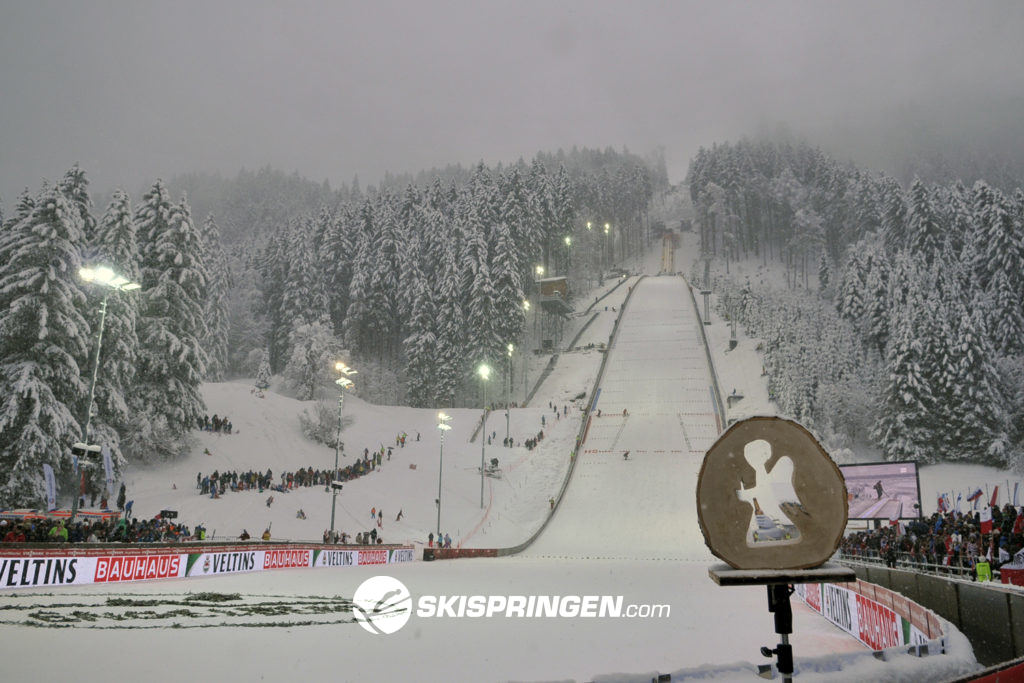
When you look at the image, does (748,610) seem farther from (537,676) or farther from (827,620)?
(537,676)

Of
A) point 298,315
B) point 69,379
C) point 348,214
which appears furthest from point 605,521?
point 348,214

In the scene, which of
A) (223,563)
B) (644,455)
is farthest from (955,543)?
(644,455)

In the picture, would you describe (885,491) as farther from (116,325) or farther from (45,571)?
(116,325)

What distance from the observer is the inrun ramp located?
37.6 metres

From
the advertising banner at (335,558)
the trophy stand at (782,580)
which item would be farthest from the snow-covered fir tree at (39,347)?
the trophy stand at (782,580)

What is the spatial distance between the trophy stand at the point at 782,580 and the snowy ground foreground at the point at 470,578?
0.49m

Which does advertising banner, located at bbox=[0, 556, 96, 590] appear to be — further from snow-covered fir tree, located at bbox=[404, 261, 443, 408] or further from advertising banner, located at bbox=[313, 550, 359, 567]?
snow-covered fir tree, located at bbox=[404, 261, 443, 408]

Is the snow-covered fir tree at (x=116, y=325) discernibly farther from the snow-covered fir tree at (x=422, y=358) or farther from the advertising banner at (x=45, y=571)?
the snow-covered fir tree at (x=422, y=358)

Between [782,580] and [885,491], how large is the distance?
32.7m

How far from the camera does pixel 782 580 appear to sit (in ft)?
11.0

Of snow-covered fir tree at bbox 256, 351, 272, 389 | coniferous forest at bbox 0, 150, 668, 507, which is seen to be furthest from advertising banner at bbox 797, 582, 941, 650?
snow-covered fir tree at bbox 256, 351, 272, 389

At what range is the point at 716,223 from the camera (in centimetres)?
14762

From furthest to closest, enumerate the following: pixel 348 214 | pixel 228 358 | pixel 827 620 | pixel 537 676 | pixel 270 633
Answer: pixel 348 214
pixel 228 358
pixel 827 620
pixel 270 633
pixel 537 676

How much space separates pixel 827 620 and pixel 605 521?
27.3 meters
